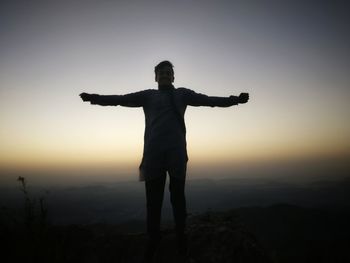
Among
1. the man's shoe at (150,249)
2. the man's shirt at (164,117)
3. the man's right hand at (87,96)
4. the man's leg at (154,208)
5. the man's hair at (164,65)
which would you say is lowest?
the man's shoe at (150,249)

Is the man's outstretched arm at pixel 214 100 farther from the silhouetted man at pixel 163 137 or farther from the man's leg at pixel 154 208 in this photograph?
the man's leg at pixel 154 208

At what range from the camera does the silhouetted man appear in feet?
13.4

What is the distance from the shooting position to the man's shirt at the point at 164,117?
13.4 ft

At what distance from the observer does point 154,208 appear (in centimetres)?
413

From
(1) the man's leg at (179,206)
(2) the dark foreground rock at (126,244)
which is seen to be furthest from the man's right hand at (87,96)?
(2) the dark foreground rock at (126,244)

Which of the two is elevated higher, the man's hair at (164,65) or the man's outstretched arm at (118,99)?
the man's hair at (164,65)

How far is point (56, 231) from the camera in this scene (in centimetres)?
485

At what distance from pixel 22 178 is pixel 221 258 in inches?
127

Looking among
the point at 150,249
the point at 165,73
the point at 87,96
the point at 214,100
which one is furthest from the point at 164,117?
the point at 150,249

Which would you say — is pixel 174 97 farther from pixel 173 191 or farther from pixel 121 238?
pixel 121 238

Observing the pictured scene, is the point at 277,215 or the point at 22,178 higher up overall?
the point at 22,178

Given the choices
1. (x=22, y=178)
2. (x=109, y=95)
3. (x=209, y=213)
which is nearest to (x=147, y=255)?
(x=209, y=213)

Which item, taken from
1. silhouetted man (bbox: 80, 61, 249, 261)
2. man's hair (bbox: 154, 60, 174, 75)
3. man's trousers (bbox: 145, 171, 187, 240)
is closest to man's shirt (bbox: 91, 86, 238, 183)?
silhouetted man (bbox: 80, 61, 249, 261)

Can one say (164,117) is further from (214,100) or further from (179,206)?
(179,206)
